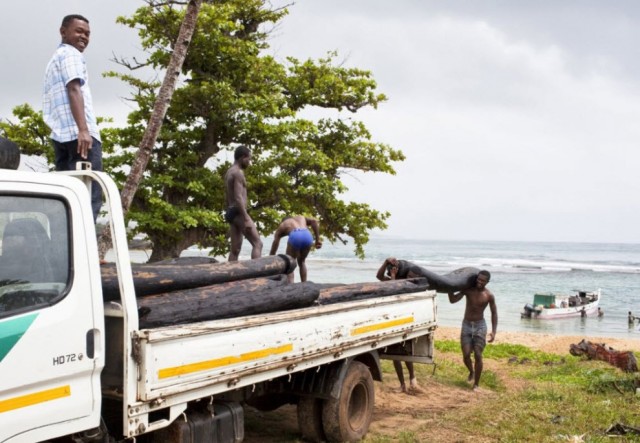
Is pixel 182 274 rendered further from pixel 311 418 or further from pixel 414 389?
pixel 414 389

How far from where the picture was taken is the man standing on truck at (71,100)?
16.6 ft

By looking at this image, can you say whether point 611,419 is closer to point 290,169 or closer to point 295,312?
point 295,312

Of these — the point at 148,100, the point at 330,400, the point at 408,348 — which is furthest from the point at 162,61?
the point at 330,400

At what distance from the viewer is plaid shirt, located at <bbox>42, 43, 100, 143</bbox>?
5.11m

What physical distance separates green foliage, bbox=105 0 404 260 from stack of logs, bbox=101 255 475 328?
848cm

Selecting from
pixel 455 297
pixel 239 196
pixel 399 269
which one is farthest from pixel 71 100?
pixel 455 297

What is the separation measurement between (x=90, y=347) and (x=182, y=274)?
140cm

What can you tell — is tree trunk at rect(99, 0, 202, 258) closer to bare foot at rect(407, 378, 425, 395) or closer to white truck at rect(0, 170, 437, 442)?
bare foot at rect(407, 378, 425, 395)

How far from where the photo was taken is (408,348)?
8.18 metres

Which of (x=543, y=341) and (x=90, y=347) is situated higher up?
(x=90, y=347)

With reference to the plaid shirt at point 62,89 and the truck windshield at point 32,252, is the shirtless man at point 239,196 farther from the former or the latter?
the truck windshield at point 32,252

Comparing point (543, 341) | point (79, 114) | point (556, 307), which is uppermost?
point (79, 114)

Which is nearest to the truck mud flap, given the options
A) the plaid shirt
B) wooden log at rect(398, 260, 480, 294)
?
the plaid shirt

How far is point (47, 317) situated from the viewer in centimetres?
359
